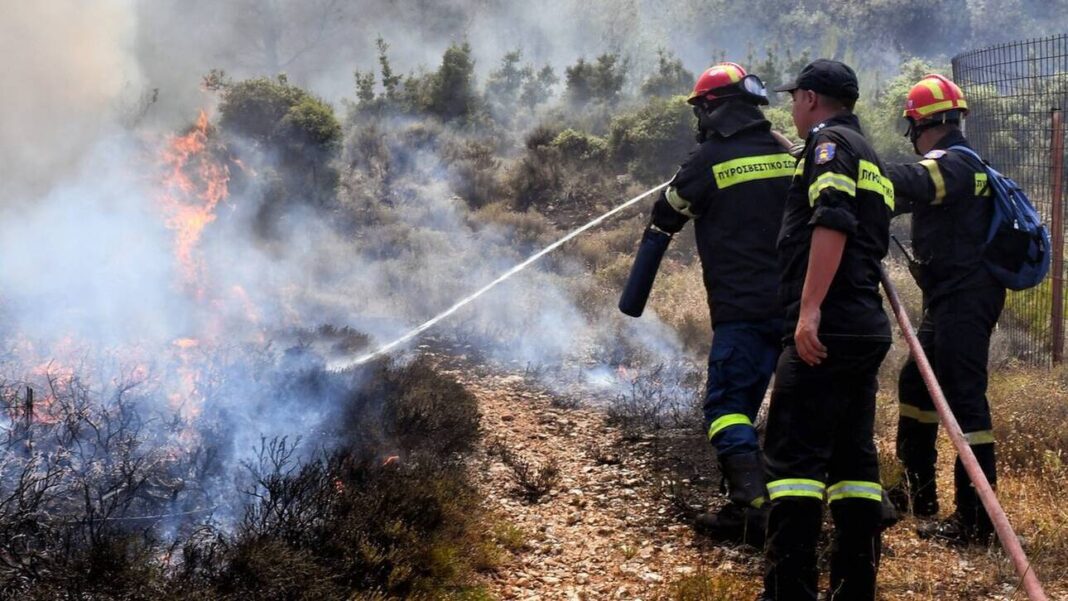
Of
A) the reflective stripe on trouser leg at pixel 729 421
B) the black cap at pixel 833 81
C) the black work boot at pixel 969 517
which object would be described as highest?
the black cap at pixel 833 81

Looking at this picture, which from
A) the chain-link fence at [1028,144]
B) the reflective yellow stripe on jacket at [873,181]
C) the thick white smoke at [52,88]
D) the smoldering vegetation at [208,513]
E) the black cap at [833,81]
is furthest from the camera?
the thick white smoke at [52,88]

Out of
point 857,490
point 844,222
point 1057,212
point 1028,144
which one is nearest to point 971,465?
point 857,490

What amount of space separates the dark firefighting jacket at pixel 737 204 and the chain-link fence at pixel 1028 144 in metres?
3.91

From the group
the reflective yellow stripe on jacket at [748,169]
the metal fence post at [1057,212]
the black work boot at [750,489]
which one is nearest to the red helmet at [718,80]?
the reflective yellow stripe on jacket at [748,169]

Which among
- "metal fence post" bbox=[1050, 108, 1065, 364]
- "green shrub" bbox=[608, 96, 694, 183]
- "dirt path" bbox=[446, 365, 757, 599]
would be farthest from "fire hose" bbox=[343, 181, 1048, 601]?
"green shrub" bbox=[608, 96, 694, 183]

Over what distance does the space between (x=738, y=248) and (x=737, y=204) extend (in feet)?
0.72

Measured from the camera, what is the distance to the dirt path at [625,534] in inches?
140

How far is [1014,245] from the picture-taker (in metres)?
3.99

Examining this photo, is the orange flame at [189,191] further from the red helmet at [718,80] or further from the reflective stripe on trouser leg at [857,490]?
the reflective stripe on trouser leg at [857,490]

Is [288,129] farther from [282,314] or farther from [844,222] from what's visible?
[844,222]

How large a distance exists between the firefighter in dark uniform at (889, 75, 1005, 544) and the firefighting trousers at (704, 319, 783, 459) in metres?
0.99

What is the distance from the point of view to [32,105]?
7688 millimetres

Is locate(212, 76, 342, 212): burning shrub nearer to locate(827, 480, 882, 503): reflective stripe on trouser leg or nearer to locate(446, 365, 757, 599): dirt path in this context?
locate(446, 365, 757, 599): dirt path

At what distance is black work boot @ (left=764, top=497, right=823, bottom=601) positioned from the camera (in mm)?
2928
